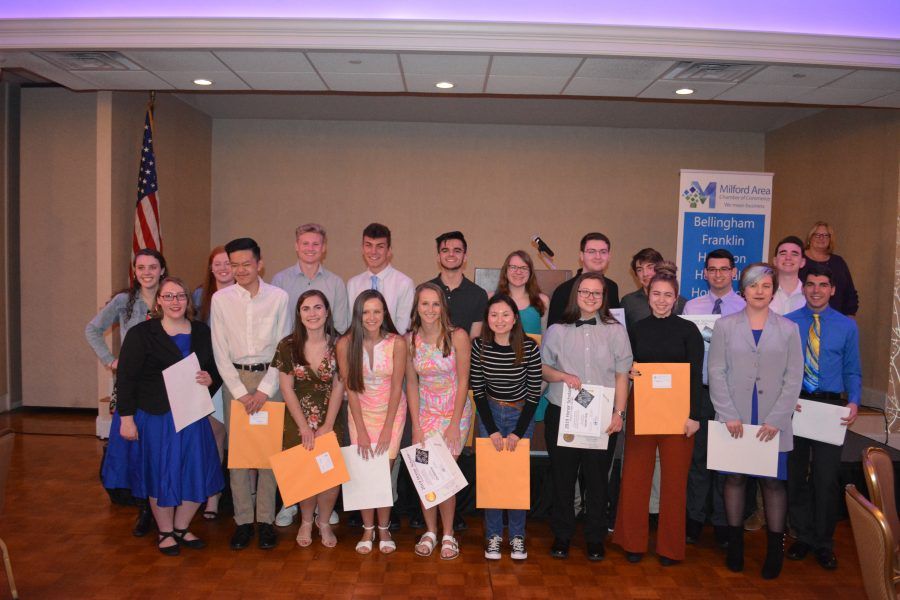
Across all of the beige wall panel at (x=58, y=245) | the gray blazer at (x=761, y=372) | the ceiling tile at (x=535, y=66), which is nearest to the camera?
the gray blazer at (x=761, y=372)

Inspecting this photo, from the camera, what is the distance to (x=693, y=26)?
4.65 m

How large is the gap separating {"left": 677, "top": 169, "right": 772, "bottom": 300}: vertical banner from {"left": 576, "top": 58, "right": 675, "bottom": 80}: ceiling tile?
5.12 feet

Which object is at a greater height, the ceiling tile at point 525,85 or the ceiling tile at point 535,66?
the ceiling tile at point 525,85

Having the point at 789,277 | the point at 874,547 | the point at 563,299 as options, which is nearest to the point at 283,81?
the point at 563,299

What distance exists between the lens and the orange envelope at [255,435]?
3785mm

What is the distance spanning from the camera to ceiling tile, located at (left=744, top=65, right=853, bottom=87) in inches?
193

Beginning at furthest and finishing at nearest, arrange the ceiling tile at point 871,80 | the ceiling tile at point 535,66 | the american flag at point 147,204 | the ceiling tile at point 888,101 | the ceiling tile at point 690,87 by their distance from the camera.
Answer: the american flag at point 147,204
the ceiling tile at point 888,101
the ceiling tile at point 690,87
the ceiling tile at point 871,80
the ceiling tile at point 535,66

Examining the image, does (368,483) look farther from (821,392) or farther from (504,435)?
(821,392)

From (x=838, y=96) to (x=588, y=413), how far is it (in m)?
4.06

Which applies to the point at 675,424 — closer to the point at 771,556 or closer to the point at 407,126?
the point at 771,556

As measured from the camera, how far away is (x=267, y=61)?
5035 millimetres

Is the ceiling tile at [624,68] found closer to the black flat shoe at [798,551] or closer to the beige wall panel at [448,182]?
the black flat shoe at [798,551]

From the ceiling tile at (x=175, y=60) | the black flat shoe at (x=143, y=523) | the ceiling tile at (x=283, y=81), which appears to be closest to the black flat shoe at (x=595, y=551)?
the black flat shoe at (x=143, y=523)

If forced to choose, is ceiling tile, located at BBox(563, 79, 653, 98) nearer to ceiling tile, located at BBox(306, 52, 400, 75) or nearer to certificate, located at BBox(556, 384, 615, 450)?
ceiling tile, located at BBox(306, 52, 400, 75)
